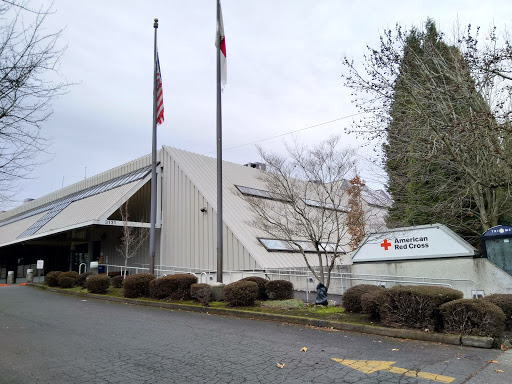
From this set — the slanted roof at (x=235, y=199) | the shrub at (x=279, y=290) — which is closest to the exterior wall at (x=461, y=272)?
the shrub at (x=279, y=290)

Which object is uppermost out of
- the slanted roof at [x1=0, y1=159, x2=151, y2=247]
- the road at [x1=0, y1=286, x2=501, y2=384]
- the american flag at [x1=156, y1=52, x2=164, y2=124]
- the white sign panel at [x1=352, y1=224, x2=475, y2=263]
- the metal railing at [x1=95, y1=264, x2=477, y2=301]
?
the american flag at [x1=156, y1=52, x2=164, y2=124]

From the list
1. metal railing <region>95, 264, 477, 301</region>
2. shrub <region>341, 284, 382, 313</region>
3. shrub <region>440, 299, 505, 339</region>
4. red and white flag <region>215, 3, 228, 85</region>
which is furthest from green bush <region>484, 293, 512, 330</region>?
red and white flag <region>215, 3, 228, 85</region>

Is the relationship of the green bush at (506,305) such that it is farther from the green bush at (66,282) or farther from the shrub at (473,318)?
the green bush at (66,282)

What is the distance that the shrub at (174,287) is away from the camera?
13586mm

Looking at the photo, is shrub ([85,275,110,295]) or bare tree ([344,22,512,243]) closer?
bare tree ([344,22,512,243])

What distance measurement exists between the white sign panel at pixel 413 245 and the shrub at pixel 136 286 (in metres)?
7.98

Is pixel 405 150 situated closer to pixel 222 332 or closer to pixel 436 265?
pixel 436 265

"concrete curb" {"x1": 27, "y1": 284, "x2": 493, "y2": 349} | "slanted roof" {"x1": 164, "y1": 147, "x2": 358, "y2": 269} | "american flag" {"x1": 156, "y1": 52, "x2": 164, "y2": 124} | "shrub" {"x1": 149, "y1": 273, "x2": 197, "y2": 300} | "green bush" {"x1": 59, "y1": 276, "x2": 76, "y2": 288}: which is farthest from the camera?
"green bush" {"x1": 59, "y1": 276, "x2": 76, "y2": 288}

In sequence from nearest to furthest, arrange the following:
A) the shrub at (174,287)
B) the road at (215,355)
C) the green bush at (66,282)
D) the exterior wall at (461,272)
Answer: the road at (215,355) < the exterior wall at (461,272) < the shrub at (174,287) < the green bush at (66,282)

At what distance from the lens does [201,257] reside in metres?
20.7

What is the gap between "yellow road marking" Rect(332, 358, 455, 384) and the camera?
16.8 feet

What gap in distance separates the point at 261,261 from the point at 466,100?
10.5 m

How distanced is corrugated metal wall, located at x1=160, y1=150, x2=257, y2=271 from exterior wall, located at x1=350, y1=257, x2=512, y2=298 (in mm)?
6871

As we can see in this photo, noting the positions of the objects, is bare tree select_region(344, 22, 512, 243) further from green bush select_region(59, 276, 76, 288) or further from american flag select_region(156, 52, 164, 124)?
green bush select_region(59, 276, 76, 288)
